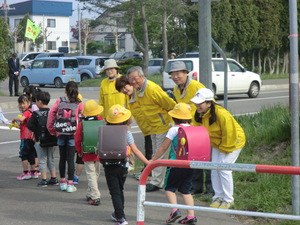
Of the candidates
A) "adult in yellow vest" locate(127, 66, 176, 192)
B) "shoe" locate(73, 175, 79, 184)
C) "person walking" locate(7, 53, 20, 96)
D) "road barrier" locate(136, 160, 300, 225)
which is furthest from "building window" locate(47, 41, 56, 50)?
"road barrier" locate(136, 160, 300, 225)

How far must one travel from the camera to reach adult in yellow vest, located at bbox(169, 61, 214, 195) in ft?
27.0

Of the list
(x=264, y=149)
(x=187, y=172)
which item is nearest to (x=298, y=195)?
(x=187, y=172)

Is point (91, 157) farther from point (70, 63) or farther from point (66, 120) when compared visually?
point (70, 63)

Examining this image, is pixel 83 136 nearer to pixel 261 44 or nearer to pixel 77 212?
pixel 77 212

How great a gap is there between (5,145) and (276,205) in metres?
7.46

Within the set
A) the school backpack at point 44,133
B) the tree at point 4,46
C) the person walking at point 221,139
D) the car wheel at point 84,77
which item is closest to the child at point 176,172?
the person walking at point 221,139

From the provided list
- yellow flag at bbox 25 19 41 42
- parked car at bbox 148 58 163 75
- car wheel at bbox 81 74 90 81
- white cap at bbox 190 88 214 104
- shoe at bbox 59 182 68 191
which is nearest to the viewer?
white cap at bbox 190 88 214 104

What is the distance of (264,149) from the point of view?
1038 cm

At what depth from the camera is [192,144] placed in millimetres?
6465

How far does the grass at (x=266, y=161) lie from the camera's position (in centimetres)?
775

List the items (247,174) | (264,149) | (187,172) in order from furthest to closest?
(264,149), (247,174), (187,172)

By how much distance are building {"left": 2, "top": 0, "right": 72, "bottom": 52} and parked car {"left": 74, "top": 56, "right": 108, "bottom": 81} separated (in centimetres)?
6462

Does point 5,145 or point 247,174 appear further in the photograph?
point 5,145

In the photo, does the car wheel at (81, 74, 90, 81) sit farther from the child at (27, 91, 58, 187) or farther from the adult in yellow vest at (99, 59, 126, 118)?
the child at (27, 91, 58, 187)
